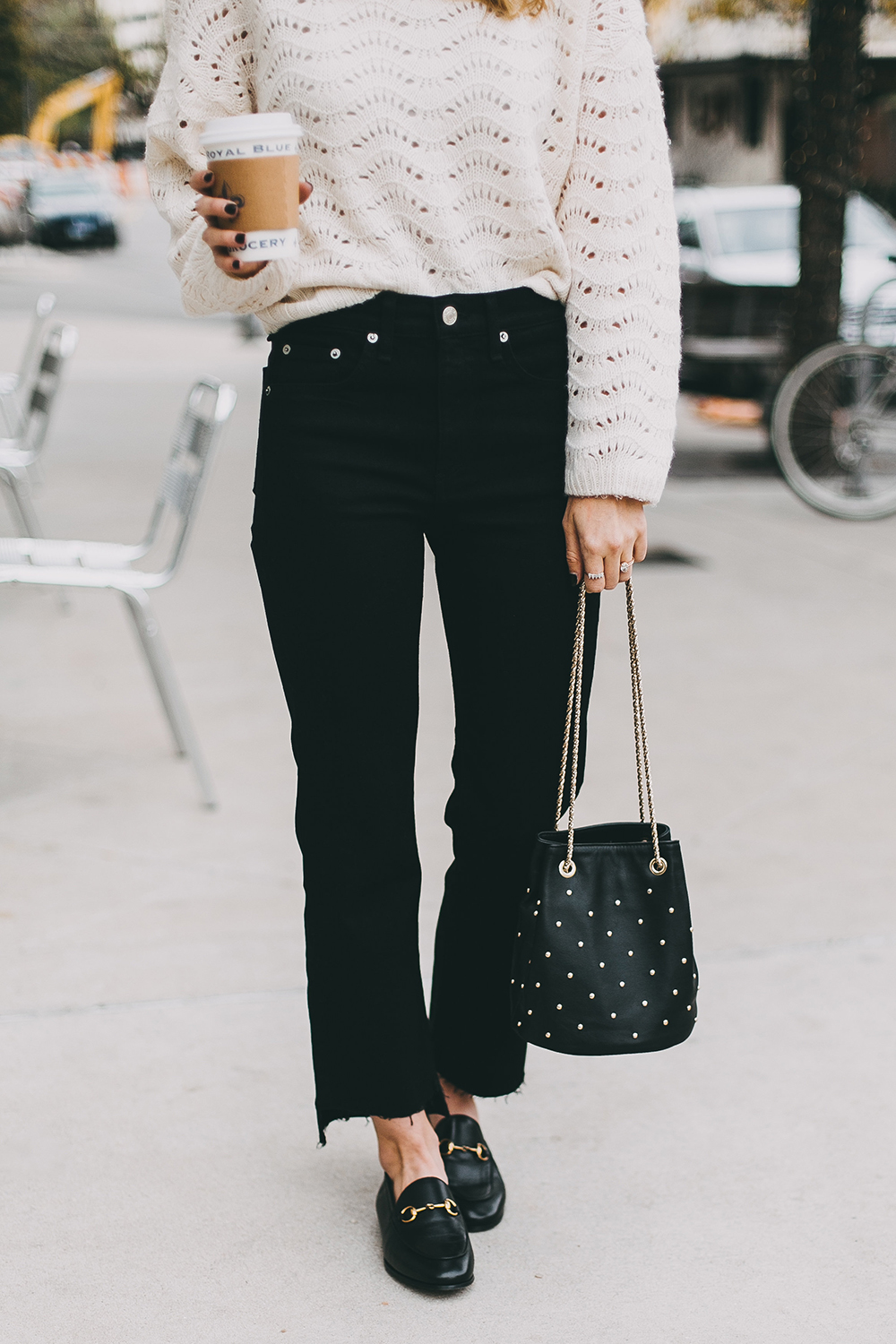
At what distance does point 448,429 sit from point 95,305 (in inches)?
756

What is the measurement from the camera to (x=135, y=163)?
186ft

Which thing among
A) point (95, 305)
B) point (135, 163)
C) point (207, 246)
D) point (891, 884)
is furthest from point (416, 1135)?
point (135, 163)

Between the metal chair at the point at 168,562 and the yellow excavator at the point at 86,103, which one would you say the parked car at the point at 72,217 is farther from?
the metal chair at the point at 168,562

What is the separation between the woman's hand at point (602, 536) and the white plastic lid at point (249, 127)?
58 cm

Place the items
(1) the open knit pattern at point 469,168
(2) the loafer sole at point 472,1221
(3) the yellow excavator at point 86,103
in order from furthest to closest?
(3) the yellow excavator at point 86,103 < (2) the loafer sole at point 472,1221 < (1) the open knit pattern at point 469,168

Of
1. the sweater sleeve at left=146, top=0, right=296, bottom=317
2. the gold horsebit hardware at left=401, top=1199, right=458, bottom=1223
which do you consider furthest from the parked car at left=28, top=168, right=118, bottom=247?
the gold horsebit hardware at left=401, top=1199, right=458, bottom=1223

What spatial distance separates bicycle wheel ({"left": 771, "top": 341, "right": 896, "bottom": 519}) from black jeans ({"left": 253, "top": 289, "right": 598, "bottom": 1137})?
504 centimetres

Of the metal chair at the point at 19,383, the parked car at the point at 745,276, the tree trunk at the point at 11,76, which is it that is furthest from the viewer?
the tree trunk at the point at 11,76

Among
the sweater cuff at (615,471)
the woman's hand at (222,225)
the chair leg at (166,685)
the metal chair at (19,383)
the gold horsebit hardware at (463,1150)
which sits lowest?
the metal chair at (19,383)

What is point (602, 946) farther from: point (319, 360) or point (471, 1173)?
point (319, 360)

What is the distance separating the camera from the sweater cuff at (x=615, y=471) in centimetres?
187

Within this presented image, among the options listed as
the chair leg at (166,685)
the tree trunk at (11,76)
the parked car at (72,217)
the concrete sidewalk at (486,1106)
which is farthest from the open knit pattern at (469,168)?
the parked car at (72,217)

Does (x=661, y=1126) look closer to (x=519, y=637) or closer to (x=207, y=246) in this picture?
(x=519, y=637)

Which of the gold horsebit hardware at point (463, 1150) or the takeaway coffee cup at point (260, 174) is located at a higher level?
the takeaway coffee cup at point (260, 174)
